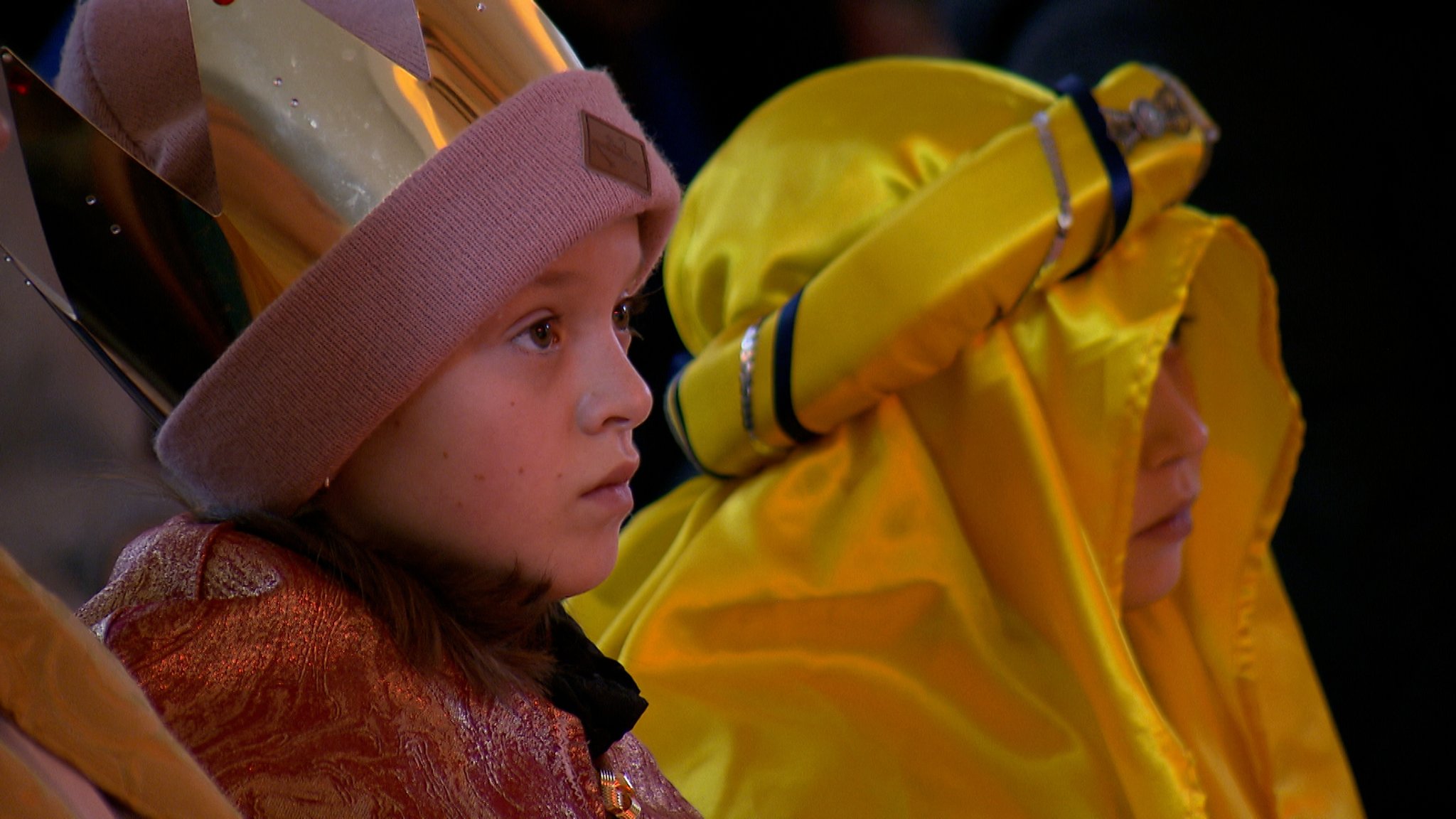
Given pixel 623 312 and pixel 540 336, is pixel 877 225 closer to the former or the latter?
pixel 623 312

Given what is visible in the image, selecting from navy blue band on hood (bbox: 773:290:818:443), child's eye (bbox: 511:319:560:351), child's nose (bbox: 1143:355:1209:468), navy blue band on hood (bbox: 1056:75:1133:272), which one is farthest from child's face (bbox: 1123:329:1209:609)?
child's eye (bbox: 511:319:560:351)

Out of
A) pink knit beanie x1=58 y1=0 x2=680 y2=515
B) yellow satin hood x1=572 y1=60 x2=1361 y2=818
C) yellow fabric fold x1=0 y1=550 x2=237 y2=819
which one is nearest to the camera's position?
yellow fabric fold x1=0 y1=550 x2=237 y2=819

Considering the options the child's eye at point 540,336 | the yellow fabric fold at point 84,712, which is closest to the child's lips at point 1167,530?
the child's eye at point 540,336

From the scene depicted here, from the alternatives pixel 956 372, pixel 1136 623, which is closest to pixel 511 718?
pixel 956 372

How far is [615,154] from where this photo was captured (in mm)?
737

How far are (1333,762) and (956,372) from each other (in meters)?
0.62

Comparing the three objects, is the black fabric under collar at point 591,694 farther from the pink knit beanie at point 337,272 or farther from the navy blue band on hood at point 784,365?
the navy blue band on hood at point 784,365

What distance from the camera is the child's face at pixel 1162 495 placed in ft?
4.03

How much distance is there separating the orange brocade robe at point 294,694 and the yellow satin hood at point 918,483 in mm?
426

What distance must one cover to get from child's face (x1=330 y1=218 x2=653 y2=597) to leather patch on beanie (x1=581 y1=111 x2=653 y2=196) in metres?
0.03

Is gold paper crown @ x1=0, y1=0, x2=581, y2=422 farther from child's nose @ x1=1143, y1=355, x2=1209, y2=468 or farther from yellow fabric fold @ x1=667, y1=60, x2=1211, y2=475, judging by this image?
child's nose @ x1=1143, y1=355, x2=1209, y2=468

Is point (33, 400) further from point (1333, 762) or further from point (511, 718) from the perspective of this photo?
point (1333, 762)

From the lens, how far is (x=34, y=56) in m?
0.76

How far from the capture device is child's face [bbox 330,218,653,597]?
0.69 m
